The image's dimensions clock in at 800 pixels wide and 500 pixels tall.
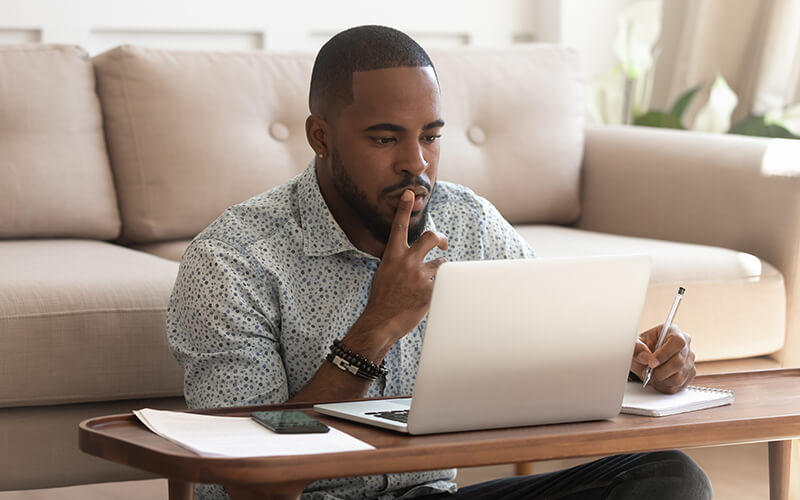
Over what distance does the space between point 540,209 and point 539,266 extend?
5.16ft

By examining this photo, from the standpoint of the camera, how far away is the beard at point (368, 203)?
123 cm

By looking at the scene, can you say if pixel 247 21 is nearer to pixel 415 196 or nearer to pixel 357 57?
pixel 357 57

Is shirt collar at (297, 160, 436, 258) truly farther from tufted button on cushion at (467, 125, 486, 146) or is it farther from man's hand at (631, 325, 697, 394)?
tufted button on cushion at (467, 125, 486, 146)

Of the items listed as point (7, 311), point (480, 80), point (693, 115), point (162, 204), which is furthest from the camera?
point (693, 115)

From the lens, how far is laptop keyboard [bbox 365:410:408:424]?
985 millimetres

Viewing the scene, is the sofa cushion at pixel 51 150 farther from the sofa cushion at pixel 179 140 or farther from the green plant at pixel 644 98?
the green plant at pixel 644 98

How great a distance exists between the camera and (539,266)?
3.13ft

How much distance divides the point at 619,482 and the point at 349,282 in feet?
1.31

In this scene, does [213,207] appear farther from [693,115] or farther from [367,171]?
[693,115]

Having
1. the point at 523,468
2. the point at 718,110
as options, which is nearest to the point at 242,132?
the point at 523,468

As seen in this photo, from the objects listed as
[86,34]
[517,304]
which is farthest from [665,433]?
[86,34]

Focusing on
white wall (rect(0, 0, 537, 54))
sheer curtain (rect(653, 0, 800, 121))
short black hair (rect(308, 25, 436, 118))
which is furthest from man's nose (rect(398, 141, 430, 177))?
sheer curtain (rect(653, 0, 800, 121))

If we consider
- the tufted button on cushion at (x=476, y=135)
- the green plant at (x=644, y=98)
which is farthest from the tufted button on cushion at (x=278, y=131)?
the green plant at (x=644, y=98)

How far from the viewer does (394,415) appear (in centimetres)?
100
